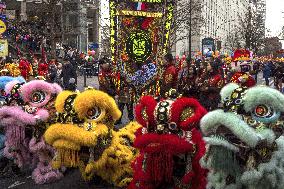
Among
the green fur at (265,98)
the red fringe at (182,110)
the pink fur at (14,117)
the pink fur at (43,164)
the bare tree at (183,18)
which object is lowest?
the pink fur at (43,164)

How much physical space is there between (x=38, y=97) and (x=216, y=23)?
7826 cm

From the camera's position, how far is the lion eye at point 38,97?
289 inches

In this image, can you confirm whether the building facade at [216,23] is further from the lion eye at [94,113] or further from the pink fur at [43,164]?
the lion eye at [94,113]

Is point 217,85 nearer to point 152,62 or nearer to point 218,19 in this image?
point 152,62

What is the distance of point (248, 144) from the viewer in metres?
4.75

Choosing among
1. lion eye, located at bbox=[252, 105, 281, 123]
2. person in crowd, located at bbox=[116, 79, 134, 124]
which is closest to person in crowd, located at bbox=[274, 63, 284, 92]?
person in crowd, located at bbox=[116, 79, 134, 124]

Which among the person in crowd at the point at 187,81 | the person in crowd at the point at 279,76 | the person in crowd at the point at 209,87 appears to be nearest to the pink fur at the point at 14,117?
the person in crowd at the point at 187,81

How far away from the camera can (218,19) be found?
8525cm

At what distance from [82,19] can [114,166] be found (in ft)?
136

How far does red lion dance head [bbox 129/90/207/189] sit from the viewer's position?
5.27 meters

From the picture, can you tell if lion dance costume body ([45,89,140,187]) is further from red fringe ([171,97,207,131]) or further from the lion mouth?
the lion mouth

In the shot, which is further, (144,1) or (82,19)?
(82,19)

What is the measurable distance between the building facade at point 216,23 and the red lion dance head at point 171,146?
52.1 meters

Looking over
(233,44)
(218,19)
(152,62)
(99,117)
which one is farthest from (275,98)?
(218,19)
